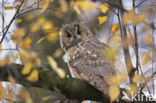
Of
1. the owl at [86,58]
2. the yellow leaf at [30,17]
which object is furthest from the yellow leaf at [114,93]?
the yellow leaf at [30,17]

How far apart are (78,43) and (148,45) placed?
1.68 meters

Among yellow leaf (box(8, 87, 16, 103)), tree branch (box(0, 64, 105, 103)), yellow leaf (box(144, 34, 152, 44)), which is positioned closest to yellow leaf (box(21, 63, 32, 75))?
tree branch (box(0, 64, 105, 103))

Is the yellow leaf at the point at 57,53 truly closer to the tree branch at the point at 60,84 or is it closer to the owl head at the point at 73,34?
the owl head at the point at 73,34

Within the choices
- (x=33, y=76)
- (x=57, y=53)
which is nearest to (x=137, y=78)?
(x=33, y=76)

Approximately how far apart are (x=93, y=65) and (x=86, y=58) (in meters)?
0.20

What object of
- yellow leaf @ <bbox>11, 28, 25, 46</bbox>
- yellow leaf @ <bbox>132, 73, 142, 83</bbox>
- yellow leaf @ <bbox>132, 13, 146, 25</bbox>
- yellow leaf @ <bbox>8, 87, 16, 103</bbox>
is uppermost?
yellow leaf @ <bbox>132, 13, 146, 25</bbox>

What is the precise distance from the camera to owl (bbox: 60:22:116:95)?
3.98 m

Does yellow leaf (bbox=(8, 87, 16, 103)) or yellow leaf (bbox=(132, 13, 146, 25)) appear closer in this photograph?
yellow leaf (bbox=(132, 13, 146, 25))

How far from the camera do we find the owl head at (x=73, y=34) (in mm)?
4977

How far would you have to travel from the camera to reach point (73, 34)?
5008mm

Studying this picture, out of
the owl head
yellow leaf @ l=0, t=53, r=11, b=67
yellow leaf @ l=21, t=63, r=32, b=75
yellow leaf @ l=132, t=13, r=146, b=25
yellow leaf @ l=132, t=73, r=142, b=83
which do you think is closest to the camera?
yellow leaf @ l=132, t=13, r=146, b=25

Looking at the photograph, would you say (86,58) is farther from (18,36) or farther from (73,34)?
(18,36)

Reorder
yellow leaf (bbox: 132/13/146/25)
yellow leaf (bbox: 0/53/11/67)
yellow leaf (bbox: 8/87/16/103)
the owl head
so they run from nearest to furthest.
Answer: yellow leaf (bbox: 132/13/146/25) → yellow leaf (bbox: 0/53/11/67) → yellow leaf (bbox: 8/87/16/103) → the owl head

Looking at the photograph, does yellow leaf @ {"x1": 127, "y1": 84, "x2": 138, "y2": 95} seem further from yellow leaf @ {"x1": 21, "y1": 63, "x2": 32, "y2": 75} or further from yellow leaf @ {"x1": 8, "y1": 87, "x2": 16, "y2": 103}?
yellow leaf @ {"x1": 8, "y1": 87, "x2": 16, "y2": 103}
